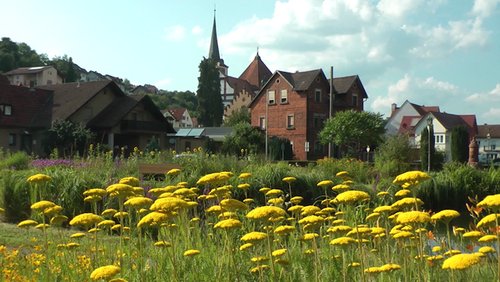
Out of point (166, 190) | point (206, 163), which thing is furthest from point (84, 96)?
point (166, 190)

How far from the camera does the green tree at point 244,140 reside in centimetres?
4422

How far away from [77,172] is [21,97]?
3644cm

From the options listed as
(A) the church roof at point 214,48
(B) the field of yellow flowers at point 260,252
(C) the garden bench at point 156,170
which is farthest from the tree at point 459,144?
(A) the church roof at point 214,48

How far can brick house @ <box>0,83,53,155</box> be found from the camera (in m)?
41.7

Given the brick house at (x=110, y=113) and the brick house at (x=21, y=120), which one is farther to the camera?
the brick house at (x=110, y=113)

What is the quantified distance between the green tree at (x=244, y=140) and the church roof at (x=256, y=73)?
56.2m

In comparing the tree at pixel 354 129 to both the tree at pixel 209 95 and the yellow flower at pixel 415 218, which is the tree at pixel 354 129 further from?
the tree at pixel 209 95

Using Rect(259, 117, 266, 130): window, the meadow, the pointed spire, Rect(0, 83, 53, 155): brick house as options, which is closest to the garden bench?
the meadow

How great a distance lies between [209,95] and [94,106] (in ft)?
143

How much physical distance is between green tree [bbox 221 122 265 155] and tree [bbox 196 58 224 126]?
41.1 meters

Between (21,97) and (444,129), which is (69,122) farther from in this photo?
(444,129)

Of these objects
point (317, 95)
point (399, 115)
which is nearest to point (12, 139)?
point (317, 95)

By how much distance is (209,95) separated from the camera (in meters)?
87.8

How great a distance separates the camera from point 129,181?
4602mm
